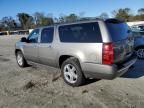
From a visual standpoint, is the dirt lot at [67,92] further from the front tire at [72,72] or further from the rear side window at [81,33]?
the rear side window at [81,33]

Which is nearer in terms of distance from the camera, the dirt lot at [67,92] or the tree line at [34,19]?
the dirt lot at [67,92]

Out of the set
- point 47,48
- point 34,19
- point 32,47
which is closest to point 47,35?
point 47,48

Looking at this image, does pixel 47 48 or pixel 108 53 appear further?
pixel 47 48

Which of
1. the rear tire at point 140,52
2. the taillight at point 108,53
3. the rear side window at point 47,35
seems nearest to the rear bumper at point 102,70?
the taillight at point 108,53

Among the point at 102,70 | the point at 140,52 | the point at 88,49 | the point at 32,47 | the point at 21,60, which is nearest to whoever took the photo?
the point at 102,70

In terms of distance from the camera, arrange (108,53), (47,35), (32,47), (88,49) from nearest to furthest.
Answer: (108,53) < (88,49) < (47,35) < (32,47)

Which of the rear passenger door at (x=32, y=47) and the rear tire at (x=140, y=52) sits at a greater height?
the rear passenger door at (x=32, y=47)

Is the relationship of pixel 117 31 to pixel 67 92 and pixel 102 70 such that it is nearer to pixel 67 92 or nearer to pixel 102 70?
pixel 102 70

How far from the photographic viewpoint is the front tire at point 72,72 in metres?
5.47

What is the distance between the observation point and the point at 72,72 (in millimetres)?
5723

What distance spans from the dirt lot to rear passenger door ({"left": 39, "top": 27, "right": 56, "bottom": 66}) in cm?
37

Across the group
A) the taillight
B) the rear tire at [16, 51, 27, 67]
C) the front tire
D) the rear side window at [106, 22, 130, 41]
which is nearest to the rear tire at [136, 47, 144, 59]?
the rear side window at [106, 22, 130, 41]

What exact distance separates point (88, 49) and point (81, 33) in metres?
0.58

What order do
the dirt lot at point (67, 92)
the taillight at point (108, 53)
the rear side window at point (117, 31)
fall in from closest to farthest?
the dirt lot at point (67, 92) < the taillight at point (108, 53) < the rear side window at point (117, 31)
